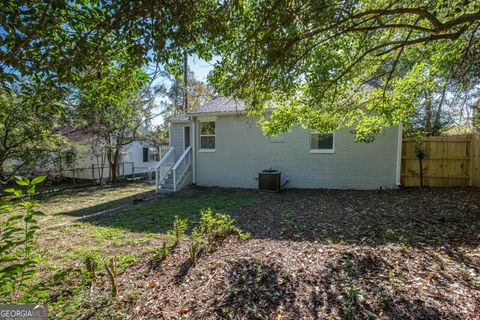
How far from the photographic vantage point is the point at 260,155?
10.1 m

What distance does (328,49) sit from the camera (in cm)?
477

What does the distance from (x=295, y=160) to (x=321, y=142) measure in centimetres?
120

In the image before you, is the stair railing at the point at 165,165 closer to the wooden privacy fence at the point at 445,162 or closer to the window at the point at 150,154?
the wooden privacy fence at the point at 445,162

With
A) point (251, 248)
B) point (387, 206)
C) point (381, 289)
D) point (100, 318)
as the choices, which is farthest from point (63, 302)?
point (387, 206)

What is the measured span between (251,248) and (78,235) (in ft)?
13.5

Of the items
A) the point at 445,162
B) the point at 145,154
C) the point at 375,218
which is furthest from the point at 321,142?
the point at 145,154

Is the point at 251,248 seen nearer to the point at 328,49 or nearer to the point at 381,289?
the point at 381,289

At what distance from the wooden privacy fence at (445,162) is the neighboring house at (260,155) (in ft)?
1.42

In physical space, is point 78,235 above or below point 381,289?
below

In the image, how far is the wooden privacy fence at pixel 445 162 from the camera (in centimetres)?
771

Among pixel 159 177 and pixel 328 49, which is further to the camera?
pixel 159 177

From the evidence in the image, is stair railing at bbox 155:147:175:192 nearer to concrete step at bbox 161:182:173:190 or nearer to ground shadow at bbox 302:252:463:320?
concrete step at bbox 161:182:173:190

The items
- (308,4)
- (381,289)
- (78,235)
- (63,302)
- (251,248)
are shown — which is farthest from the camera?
(78,235)

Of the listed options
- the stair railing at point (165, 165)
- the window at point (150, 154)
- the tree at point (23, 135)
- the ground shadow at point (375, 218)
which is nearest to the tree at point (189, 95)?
the window at point (150, 154)
